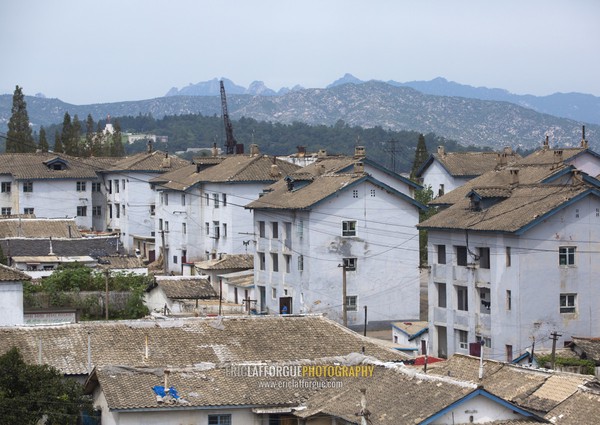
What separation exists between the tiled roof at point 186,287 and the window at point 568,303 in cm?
1813

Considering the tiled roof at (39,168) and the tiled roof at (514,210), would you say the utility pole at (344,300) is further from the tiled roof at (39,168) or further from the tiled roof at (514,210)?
the tiled roof at (39,168)

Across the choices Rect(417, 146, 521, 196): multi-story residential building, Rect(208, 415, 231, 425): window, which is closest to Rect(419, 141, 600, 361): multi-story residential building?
Rect(208, 415, 231, 425): window

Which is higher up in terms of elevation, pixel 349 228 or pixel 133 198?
pixel 133 198

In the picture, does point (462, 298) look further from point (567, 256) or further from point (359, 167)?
point (359, 167)

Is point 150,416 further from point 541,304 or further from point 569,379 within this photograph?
point 541,304

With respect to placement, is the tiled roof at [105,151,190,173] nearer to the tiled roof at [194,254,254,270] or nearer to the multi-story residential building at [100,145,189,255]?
the multi-story residential building at [100,145,189,255]

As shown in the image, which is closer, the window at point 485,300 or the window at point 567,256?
the window at point 567,256

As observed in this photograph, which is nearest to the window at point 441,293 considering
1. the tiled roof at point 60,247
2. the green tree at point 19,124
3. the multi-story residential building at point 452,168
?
the tiled roof at point 60,247

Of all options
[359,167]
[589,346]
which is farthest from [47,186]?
[589,346]

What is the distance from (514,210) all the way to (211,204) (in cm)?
3082

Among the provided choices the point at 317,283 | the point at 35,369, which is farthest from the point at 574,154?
the point at 35,369

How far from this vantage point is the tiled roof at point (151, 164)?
9169cm

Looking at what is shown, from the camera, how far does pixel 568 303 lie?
4662 cm

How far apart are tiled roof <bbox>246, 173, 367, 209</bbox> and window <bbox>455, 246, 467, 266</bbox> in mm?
8422
